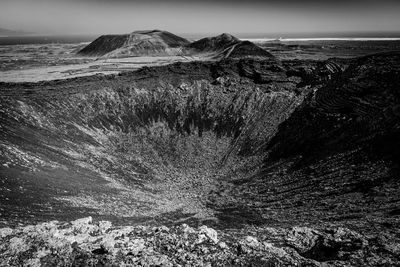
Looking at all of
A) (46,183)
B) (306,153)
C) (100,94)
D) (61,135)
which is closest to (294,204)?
(306,153)

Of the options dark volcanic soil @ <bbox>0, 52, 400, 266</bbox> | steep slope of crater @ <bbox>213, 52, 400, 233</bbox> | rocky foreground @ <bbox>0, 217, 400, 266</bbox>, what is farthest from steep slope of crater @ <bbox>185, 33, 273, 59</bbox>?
rocky foreground @ <bbox>0, 217, 400, 266</bbox>

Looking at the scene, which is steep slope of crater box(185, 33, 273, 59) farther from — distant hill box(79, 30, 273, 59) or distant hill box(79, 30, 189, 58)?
distant hill box(79, 30, 189, 58)

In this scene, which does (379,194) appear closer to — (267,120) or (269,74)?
(267,120)

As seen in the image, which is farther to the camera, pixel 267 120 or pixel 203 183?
pixel 267 120

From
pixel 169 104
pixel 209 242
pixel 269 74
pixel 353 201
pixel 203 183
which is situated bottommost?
pixel 203 183

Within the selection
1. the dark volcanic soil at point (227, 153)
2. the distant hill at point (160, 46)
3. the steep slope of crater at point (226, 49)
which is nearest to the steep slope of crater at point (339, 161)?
the dark volcanic soil at point (227, 153)

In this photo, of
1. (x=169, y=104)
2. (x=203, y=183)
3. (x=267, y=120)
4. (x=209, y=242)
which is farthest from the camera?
(x=169, y=104)

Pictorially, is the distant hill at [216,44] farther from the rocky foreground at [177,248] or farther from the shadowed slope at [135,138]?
the rocky foreground at [177,248]
